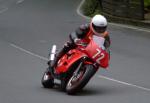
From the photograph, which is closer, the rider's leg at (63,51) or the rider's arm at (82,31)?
the rider's arm at (82,31)

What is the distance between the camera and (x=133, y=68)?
60.3 feet

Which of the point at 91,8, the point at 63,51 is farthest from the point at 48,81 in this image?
the point at 91,8

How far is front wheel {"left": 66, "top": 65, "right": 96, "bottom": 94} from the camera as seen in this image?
12.7 meters

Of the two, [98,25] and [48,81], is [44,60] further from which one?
[98,25]

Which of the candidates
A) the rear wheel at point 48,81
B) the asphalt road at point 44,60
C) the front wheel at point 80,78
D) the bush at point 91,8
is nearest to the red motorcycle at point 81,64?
the front wheel at point 80,78

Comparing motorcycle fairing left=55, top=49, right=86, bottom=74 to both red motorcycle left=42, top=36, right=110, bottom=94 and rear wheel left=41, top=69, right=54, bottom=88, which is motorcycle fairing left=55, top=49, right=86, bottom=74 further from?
rear wheel left=41, top=69, right=54, bottom=88

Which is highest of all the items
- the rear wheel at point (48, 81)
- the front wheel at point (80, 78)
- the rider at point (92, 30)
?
the rider at point (92, 30)

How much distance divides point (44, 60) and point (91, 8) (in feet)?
65.9

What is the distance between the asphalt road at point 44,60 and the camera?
42.2 ft

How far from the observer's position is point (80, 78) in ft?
41.9

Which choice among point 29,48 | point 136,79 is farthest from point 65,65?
point 29,48

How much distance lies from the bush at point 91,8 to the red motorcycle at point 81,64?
24.6 metres

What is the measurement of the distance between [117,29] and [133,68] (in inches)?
470

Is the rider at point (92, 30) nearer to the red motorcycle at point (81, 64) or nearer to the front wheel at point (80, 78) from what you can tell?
the red motorcycle at point (81, 64)
